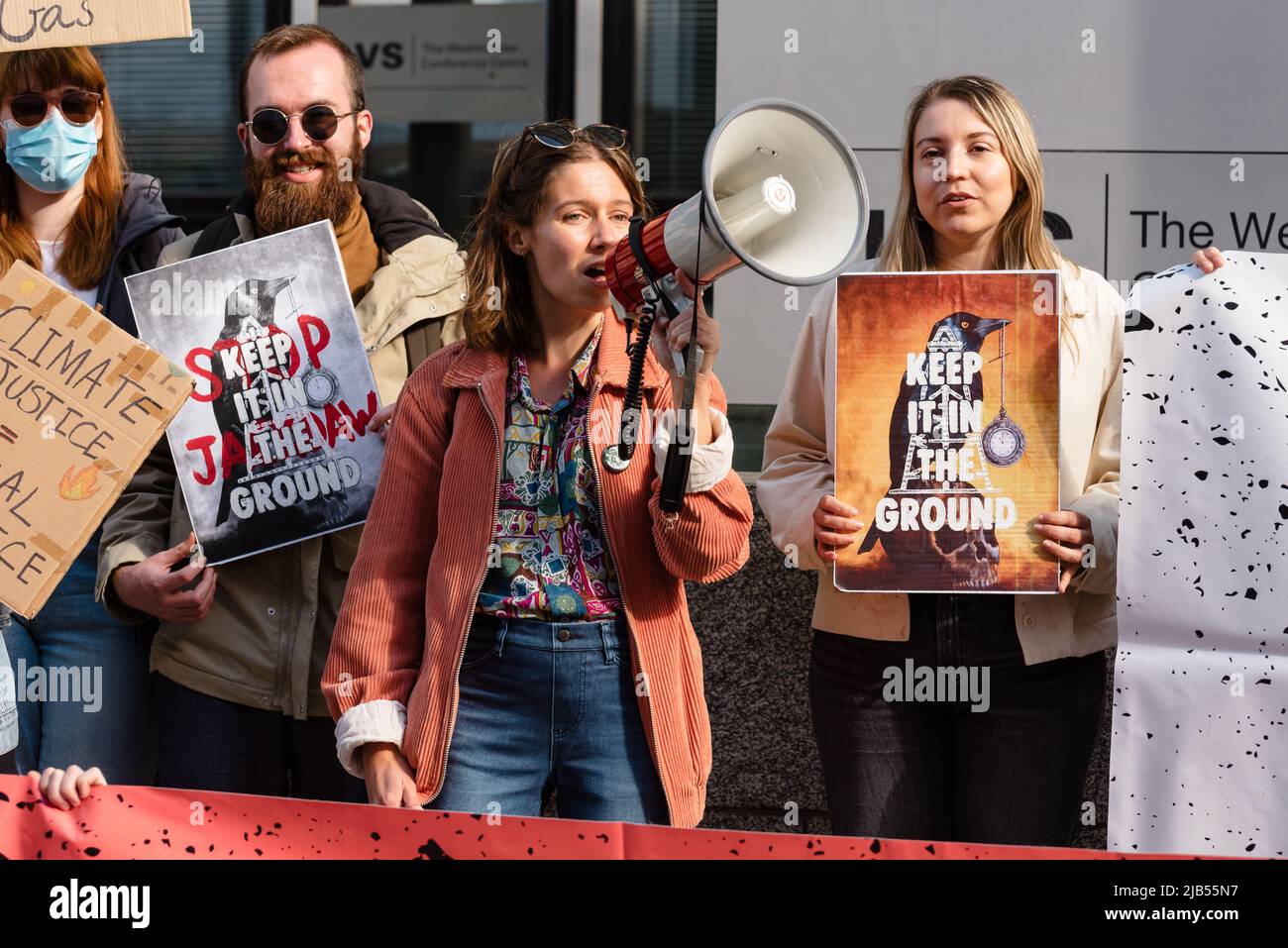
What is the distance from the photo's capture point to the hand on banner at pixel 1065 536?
116 inches

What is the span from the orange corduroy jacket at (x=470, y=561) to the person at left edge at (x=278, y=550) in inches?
13.5

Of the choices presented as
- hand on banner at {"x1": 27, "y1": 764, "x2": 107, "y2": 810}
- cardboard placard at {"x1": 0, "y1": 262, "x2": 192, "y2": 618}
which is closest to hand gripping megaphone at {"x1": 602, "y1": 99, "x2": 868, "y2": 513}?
cardboard placard at {"x1": 0, "y1": 262, "x2": 192, "y2": 618}

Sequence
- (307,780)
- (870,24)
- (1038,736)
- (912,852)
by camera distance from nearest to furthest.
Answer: (912,852), (1038,736), (307,780), (870,24)

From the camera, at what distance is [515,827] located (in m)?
2.59

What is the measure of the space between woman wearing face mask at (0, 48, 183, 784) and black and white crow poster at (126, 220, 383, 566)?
8.7 inches

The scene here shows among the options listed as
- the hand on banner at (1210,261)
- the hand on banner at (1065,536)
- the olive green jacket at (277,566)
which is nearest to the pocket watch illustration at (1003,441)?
the hand on banner at (1065,536)

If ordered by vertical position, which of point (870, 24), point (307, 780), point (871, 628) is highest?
point (870, 24)

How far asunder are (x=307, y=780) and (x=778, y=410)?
1273 mm

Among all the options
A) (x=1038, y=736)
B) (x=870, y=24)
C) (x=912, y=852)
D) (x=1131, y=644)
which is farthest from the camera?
(x=870, y=24)

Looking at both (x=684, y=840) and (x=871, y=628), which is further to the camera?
(x=871, y=628)

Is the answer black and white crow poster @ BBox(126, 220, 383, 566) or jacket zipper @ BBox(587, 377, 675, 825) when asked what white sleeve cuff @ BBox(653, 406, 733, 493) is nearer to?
jacket zipper @ BBox(587, 377, 675, 825)

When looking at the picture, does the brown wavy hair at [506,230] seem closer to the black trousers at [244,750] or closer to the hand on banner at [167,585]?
Result: the hand on banner at [167,585]
